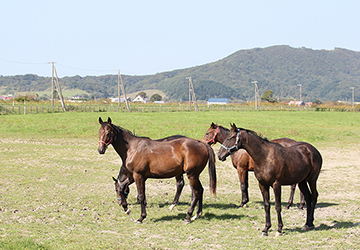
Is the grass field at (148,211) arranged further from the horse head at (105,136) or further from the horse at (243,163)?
the horse head at (105,136)

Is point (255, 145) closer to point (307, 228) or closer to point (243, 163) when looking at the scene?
point (307, 228)

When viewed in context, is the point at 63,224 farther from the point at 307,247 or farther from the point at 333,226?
the point at 333,226

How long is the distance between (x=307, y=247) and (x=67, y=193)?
744 centimetres

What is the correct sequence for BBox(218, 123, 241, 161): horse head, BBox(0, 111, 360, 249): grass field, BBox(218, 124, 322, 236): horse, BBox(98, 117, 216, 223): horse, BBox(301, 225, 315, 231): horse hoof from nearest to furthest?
BBox(0, 111, 360, 249): grass field < BBox(218, 124, 322, 236): horse < BBox(218, 123, 241, 161): horse head < BBox(301, 225, 315, 231): horse hoof < BBox(98, 117, 216, 223): horse

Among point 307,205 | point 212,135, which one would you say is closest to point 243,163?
point 212,135

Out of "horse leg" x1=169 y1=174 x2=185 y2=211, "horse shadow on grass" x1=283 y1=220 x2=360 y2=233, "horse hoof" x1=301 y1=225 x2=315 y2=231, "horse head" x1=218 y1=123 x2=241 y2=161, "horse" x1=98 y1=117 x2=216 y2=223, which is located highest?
"horse head" x1=218 y1=123 x2=241 y2=161

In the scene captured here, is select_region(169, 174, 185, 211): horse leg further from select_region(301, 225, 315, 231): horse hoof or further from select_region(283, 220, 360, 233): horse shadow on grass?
select_region(301, 225, 315, 231): horse hoof

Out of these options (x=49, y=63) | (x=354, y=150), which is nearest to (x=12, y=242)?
(x=354, y=150)

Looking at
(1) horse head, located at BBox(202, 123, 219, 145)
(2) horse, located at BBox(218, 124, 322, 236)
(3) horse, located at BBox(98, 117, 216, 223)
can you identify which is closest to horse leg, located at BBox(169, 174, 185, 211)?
(3) horse, located at BBox(98, 117, 216, 223)

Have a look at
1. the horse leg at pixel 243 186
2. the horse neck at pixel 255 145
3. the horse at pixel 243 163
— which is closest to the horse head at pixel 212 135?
the horse at pixel 243 163

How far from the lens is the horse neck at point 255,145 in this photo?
8062mm

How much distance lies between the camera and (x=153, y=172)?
9.23m

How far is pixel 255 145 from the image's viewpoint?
814cm

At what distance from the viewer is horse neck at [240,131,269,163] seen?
8.06m
